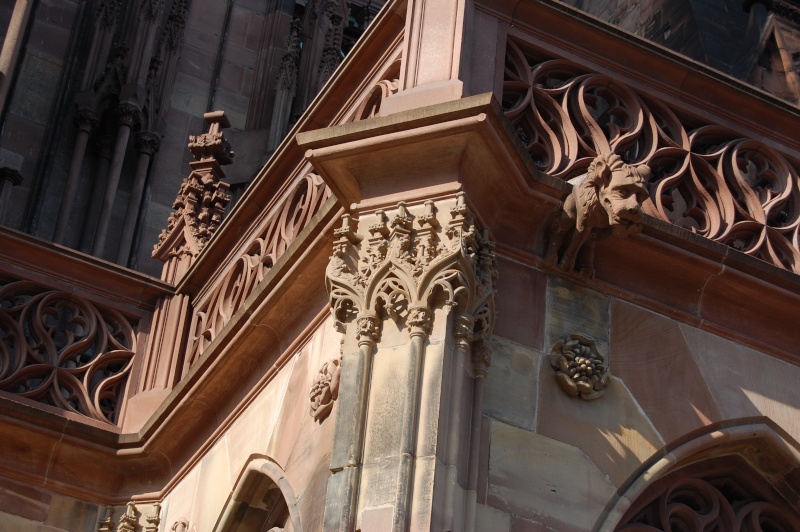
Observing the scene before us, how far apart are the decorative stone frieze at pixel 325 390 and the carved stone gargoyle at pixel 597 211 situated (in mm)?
1125

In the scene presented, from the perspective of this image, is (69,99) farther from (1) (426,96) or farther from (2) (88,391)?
(1) (426,96)

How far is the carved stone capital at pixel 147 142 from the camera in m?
18.6

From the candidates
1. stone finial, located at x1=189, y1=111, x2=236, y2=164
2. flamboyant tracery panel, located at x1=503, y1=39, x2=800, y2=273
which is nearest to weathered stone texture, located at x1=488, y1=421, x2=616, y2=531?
flamboyant tracery panel, located at x1=503, y1=39, x2=800, y2=273

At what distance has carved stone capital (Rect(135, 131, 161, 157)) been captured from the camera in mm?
18578

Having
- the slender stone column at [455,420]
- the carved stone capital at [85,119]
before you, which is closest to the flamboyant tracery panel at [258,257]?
the slender stone column at [455,420]

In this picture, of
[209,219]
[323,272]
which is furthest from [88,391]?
[323,272]

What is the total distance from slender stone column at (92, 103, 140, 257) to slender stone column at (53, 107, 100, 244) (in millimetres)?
276

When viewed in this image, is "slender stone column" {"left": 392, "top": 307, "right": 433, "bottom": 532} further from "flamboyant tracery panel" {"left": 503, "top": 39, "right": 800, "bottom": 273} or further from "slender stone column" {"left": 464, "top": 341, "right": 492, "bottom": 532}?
"flamboyant tracery panel" {"left": 503, "top": 39, "right": 800, "bottom": 273}

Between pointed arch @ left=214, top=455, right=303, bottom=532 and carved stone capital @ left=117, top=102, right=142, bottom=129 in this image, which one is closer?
pointed arch @ left=214, top=455, right=303, bottom=532

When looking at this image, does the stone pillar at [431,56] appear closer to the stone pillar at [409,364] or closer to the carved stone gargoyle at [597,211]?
the stone pillar at [409,364]

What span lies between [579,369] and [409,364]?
946 millimetres

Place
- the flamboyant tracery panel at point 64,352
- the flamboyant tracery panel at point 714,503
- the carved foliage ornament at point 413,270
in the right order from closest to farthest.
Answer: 1. the carved foliage ornament at point 413,270
2. the flamboyant tracery panel at point 714,503
3. the flamboyant tracery panel at point 64,352

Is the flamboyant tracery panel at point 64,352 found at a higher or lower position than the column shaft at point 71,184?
lower

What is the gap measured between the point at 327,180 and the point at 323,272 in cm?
71
